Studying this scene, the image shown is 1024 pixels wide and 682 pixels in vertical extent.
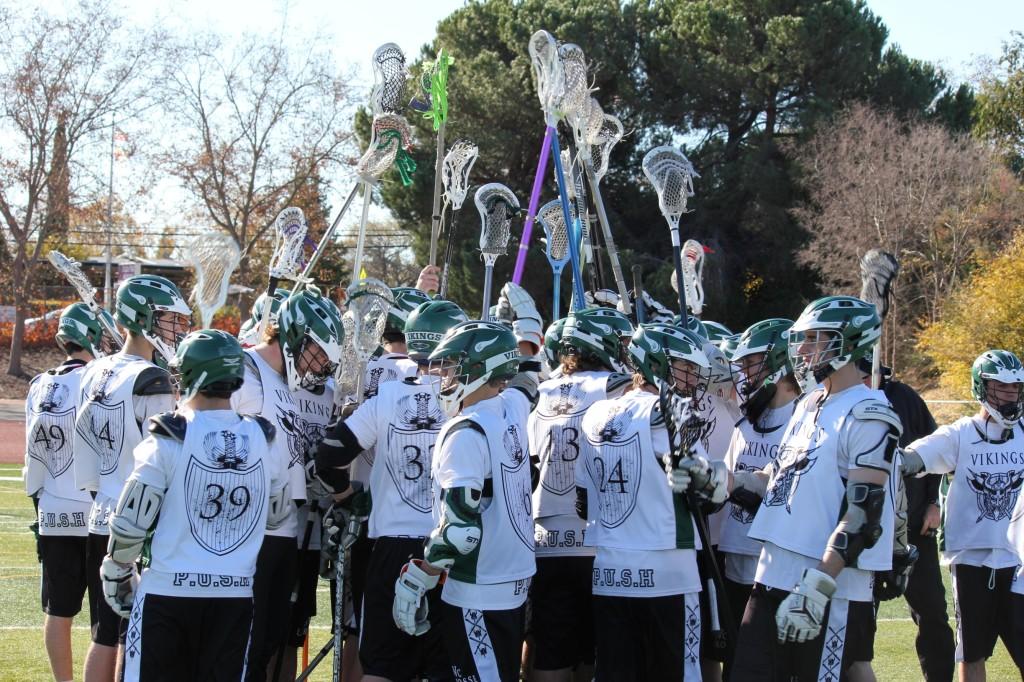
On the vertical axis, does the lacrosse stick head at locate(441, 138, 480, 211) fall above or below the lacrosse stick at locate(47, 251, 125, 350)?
above

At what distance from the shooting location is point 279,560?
224 inches

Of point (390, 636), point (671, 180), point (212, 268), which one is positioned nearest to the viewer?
point (390, 636)

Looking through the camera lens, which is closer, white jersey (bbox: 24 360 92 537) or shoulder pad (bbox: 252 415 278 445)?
shoulder pad (bbox: 252 415 278 445)

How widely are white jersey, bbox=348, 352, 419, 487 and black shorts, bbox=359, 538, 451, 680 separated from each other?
1.75ft

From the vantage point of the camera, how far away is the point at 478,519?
475 cm

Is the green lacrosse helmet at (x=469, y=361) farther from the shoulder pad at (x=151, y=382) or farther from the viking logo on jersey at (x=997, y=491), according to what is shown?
the viking logo on jersey at (x=997, y=491)

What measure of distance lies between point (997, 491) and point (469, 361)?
3.36 m

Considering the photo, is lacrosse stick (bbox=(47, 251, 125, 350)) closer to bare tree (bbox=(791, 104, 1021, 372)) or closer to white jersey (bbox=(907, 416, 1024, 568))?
white jersey (bbox=(907, 416, 1024, 568))

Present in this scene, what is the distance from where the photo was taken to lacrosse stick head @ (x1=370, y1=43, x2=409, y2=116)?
349 inches

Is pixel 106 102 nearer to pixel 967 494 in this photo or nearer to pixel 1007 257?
pixel 1007 257

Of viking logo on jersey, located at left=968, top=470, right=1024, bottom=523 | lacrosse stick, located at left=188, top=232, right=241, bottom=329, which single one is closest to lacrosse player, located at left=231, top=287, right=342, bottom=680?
lacrosse stick, located at left=188, top=232, right=241, bottom=329

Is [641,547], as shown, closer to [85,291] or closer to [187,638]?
[187,638]

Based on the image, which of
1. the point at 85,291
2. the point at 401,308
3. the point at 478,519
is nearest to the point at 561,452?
the point at 478,519

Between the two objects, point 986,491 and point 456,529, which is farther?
point 986,491
